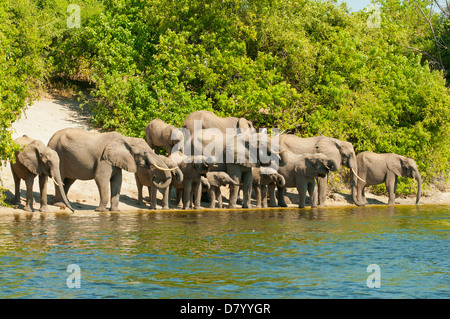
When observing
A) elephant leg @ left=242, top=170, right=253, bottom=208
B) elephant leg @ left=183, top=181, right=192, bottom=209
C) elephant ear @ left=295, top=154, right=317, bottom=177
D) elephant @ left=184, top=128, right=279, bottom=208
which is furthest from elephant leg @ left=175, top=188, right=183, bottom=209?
elephant ear @ left=295, top=154, right=317, bottom=177

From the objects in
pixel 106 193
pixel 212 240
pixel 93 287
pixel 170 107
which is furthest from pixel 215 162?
pixel 93 287

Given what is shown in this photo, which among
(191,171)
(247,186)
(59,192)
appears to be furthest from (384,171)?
(59,192)

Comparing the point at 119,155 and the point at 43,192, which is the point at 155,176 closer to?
the point at 119,155

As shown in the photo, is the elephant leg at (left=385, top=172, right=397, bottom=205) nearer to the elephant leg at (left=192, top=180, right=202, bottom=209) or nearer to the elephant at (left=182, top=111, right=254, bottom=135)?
the elephant at (left=182, top=111, right=254, bottom=135)

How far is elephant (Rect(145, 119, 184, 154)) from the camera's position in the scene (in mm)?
26312

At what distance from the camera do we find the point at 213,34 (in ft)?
108

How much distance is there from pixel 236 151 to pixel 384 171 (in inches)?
284

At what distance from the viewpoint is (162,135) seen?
2719 cm

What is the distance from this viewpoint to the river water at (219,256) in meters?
12.3

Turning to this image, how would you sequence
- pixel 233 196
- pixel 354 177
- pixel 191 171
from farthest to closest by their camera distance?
pixel 354 177 → pixel 233 196 → pixel 191 171

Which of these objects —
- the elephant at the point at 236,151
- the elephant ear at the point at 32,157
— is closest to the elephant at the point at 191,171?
the elephant at the point at 236,151

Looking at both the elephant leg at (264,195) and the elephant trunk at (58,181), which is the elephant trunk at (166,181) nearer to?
the elephant trunk at (58,181)

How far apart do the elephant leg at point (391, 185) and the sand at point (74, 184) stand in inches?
39.8

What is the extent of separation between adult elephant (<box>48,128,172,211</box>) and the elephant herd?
30 mm
